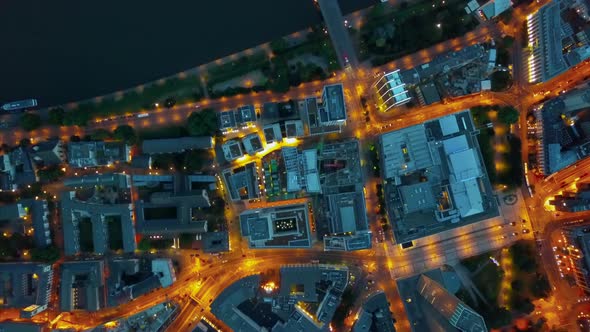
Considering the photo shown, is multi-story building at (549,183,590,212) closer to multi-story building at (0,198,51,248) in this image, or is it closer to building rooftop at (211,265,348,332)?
building rooftop at (211,265,348,332)

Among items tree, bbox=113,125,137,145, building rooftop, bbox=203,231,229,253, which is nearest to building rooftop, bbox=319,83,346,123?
building rooftop, bbox=203,231,229,253

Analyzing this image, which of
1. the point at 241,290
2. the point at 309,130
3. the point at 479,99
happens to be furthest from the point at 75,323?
the point at 479,99

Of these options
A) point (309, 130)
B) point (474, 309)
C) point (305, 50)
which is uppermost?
point (305, 50)

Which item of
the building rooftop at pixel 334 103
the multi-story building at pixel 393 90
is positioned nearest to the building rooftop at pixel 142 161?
the building rooftop at pixel 334 103

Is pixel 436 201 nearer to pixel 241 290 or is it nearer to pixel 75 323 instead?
pixel 241 290

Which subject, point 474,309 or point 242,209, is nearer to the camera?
point 474,309

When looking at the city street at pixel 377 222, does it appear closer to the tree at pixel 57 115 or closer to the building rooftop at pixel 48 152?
the tree at pixel 57 115
